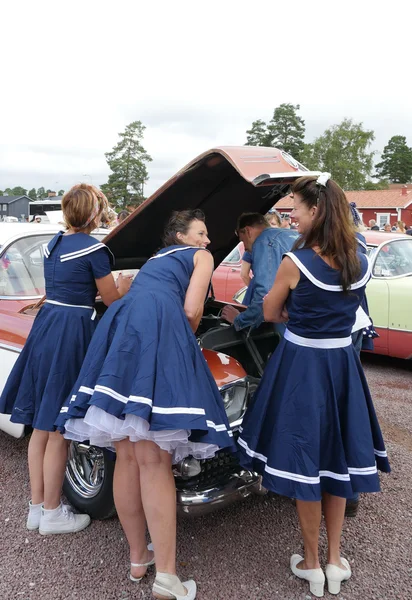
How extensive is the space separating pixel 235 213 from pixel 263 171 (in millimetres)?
1550

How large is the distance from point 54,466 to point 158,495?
983mm

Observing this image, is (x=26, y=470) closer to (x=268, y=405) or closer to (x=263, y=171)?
(x=268, y=405)

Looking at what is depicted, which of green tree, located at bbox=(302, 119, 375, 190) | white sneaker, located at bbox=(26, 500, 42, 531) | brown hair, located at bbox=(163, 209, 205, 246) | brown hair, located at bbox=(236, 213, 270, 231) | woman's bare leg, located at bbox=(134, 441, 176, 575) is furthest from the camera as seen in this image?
green tree, located at bbox=(302, 119, 375, 190)

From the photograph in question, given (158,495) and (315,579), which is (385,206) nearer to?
(315,579)

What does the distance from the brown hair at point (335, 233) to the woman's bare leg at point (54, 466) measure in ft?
6.40

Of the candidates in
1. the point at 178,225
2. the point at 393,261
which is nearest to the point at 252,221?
the point at 178,225

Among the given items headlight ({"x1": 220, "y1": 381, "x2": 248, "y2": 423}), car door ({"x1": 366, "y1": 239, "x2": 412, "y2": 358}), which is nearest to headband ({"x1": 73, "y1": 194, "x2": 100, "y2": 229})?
headlight ({"x1": 220, "y1": 381, "x2": 248, "y2": 423})

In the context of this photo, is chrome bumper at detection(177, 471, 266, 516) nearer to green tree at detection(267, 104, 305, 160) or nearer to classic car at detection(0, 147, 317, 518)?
classic car at detection(0, 147, 317, 518)

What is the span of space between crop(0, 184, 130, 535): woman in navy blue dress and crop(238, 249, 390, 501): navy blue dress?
4.02 feet

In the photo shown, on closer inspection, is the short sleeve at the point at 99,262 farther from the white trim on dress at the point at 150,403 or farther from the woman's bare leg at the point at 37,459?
the woman's bare leg at the point at 37,459

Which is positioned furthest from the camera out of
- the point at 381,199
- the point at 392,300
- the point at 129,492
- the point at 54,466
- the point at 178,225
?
the point at 381,199

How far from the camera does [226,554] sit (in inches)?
123

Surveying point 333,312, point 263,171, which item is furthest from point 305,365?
point 263,171

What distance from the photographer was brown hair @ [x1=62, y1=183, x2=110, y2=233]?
3152mm
